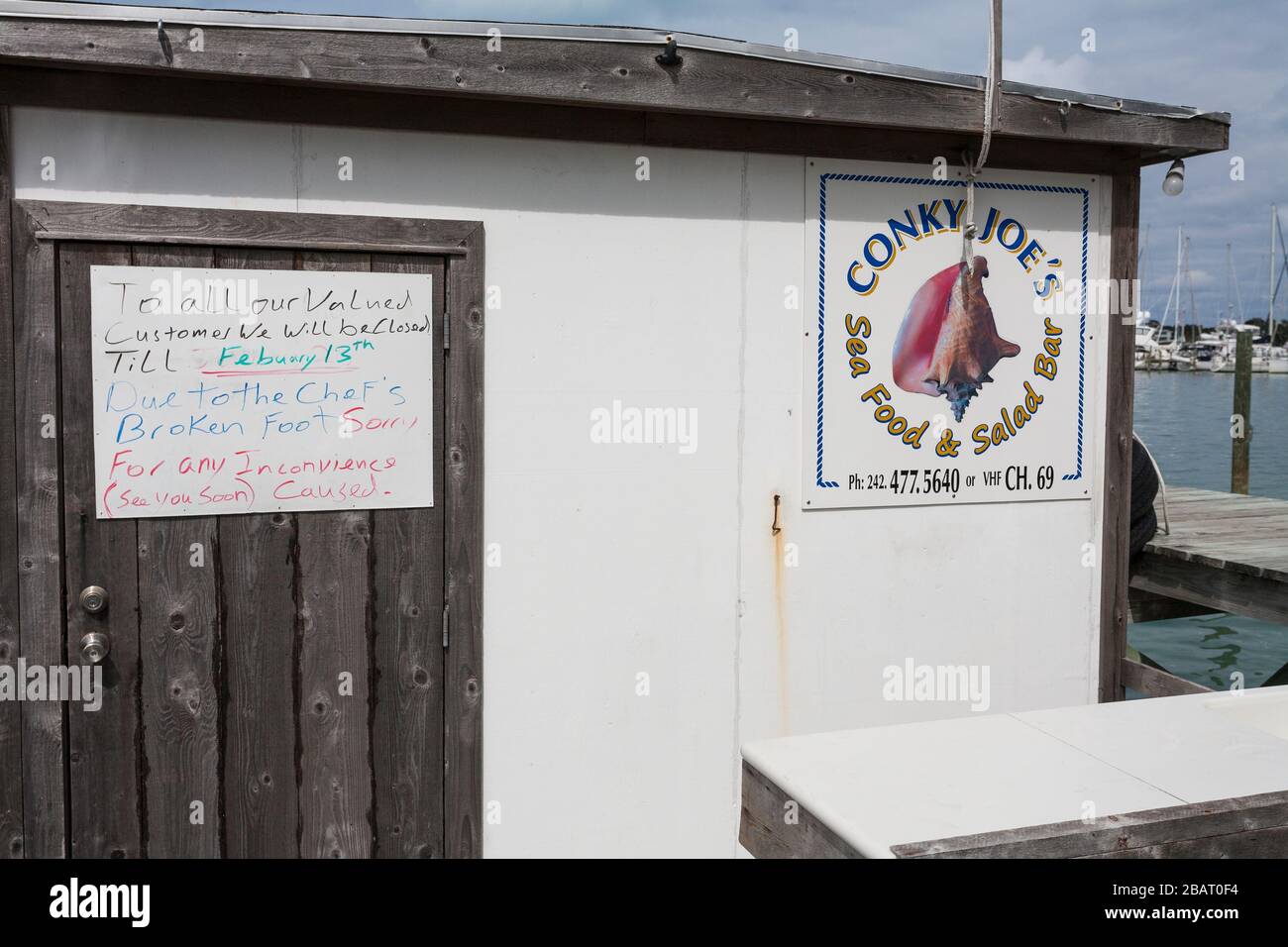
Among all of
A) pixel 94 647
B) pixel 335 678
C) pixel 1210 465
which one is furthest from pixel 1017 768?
pixel 1210 465

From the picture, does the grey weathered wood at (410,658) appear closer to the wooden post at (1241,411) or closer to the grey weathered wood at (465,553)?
the grey weathered wood at (465,553)

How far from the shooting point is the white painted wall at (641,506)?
11.5ft

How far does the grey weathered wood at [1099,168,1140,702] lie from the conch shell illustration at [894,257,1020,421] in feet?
1.81

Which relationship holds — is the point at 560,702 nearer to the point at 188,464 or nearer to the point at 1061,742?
the point at 188,464

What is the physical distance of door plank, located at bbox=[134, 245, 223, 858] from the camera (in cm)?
324

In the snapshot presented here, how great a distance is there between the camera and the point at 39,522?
10.2 ft

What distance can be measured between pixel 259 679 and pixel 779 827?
1.75m

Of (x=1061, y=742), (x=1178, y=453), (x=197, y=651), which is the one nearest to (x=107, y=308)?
(x=197, y=651)

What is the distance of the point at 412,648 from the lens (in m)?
3.47

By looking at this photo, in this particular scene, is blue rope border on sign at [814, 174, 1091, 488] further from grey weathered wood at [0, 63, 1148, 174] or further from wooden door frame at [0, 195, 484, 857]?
wooden door frame at [0, 195, 484, 857]

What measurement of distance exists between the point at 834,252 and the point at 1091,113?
1.05m

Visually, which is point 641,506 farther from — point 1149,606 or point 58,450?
point 1149,606

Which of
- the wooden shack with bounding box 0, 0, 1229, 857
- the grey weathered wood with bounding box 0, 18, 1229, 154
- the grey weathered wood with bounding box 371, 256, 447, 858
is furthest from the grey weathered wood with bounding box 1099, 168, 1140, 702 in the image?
the grey weathered wood with bounding box 371, 256, 447, 858

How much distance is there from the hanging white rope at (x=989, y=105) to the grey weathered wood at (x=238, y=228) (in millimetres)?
1792
